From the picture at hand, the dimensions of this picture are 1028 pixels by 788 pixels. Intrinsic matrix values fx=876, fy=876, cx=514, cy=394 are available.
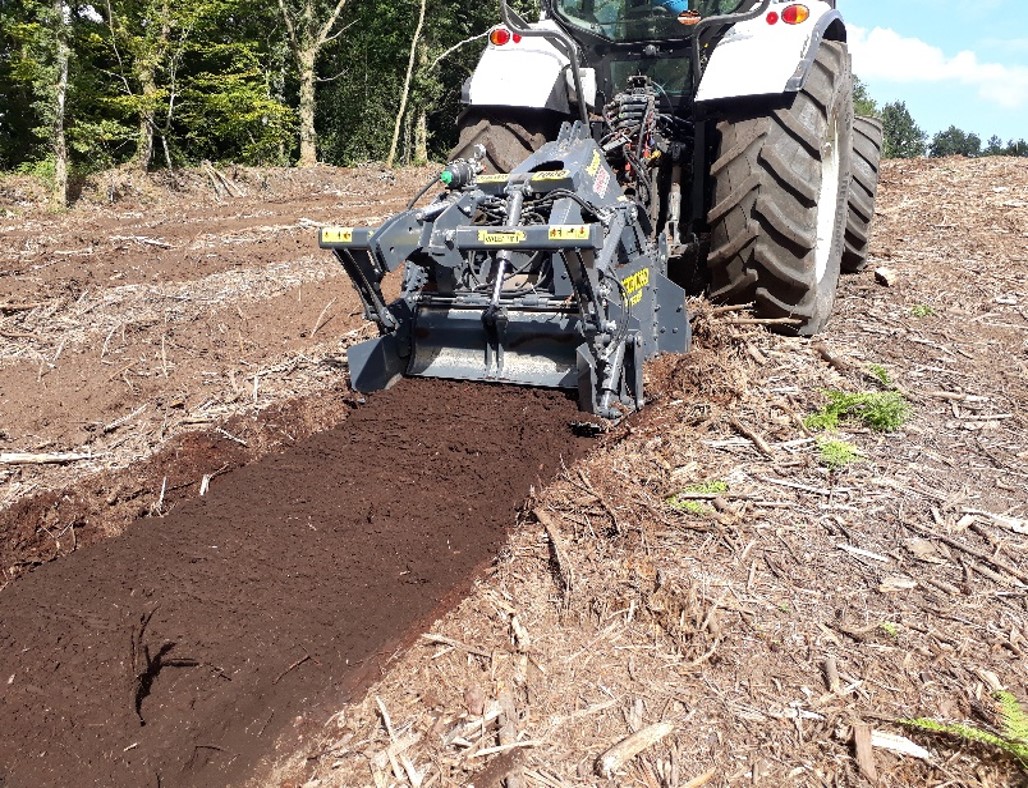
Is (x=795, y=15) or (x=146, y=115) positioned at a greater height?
(x=795, y=15)

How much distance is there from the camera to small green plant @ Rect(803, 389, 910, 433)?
13.5 ft

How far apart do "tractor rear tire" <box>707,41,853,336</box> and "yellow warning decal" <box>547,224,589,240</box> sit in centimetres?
133

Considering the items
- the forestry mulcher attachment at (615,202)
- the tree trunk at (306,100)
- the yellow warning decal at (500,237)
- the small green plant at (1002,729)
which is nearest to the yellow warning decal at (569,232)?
the forestry mulcher attachment at (615,202)

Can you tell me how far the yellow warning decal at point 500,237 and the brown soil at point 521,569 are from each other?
0.91 metres

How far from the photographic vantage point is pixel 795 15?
16.4 ft

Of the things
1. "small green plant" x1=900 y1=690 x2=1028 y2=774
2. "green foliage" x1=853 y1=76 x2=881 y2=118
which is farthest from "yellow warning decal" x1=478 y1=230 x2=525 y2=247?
"green foliage" x1=853 y1=76 x2=881 y2=118

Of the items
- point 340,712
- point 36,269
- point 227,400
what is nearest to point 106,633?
point 340,712

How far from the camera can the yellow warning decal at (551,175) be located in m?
4.49

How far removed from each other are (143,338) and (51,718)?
4.07 m

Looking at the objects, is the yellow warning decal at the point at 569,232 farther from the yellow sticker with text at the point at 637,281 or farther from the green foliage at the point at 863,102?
the green foliage at the point at 863,102

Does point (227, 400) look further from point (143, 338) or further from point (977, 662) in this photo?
point (977, 662)

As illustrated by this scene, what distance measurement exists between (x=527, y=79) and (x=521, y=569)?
3582mm

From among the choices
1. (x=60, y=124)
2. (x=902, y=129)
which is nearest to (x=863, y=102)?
(x=902, y=129)

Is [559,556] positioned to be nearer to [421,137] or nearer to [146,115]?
[146,115]
